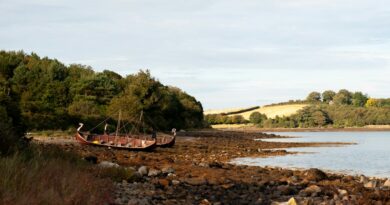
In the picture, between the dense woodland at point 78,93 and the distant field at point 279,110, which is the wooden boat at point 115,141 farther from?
the distant field at point 279,110

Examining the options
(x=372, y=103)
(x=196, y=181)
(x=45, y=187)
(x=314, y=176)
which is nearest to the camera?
(x=45, y=187)

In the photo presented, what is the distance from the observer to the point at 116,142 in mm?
36938

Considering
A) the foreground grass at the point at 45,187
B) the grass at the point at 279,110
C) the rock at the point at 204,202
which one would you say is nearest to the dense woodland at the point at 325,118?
the grass at the point at 279,110

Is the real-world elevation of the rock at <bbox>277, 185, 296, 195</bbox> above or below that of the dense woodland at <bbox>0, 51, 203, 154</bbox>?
below

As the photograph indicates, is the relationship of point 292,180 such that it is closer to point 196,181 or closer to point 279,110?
point 196,181

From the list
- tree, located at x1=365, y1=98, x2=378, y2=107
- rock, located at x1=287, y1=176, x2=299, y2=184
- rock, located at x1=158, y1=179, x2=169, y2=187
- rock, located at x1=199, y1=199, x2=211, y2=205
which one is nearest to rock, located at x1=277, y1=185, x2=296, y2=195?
rock, located at x1=287, y1=176, x2=299, y2=184

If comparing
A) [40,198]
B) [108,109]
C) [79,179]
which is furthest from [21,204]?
[108,109]

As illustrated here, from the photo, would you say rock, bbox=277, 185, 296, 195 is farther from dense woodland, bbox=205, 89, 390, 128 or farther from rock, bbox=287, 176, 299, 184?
dense woodland, bbox=205, 89, 390, 128

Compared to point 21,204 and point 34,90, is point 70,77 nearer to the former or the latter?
point 34,90

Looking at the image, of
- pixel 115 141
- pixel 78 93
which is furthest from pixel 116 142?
pixel 78 93

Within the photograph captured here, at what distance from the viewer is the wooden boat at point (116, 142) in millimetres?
35750

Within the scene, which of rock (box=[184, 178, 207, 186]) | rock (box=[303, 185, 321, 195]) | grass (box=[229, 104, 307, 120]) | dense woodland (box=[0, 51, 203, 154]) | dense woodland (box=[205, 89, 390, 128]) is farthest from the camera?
grass (box=[229, 104, 307, 120])

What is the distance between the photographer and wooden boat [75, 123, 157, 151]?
35750 mm

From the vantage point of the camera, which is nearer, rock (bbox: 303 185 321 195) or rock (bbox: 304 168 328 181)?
rock (bbox: 303 185 321 195)
